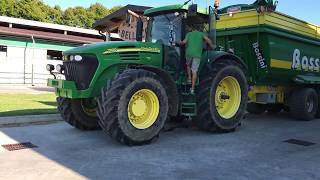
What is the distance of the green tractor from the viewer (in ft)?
24.4

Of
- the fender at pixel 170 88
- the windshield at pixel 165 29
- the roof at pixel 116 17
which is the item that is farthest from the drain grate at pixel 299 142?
the roof at pixel 116 17

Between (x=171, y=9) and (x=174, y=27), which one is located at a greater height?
(x=171, y=9)

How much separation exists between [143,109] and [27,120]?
367cm

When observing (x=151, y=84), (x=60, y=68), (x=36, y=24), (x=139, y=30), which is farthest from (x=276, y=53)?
(x=36, y=24)

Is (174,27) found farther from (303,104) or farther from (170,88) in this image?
(303,104)

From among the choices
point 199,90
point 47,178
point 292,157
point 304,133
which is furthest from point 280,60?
point 47,178

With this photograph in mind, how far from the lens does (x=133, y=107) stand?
25.1 ft

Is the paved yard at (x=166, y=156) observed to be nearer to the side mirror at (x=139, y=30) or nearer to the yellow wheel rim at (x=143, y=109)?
the yellow wheel rim at (x=143, y=109)

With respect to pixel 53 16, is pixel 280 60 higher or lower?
lower

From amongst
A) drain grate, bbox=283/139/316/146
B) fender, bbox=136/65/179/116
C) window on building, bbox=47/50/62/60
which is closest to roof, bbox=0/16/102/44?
window on building, bbox=47/50/62/60

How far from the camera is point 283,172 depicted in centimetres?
611

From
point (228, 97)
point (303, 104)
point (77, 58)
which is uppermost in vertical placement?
point (77, 58)

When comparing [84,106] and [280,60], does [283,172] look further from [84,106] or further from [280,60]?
[280,60]

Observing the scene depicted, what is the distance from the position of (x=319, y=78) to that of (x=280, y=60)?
2.31 meters
